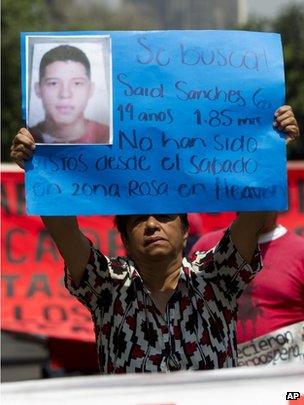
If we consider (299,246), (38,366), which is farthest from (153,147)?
(38,366)

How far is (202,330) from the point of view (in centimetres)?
375

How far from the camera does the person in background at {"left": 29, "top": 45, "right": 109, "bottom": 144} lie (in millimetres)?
3754

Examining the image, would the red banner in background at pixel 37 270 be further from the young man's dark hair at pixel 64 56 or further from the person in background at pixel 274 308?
the young man's dark hair at pixel 64 56

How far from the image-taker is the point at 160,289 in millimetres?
3820

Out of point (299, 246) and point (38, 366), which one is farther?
point (38, 366)

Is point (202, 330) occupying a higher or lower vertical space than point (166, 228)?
lower

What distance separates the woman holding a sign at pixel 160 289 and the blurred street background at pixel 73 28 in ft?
15.8

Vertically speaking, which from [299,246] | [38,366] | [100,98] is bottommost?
[38,366]

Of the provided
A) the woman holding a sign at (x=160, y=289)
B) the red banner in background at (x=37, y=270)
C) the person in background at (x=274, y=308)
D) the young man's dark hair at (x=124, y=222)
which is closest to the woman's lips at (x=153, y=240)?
the woman holding a sign at (x=160, y=289)

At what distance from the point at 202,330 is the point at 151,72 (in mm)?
768

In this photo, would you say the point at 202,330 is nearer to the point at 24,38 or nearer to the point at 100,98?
the point at 100,98

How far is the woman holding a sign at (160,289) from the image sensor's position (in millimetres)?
3727

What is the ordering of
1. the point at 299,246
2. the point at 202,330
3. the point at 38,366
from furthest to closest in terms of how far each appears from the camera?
the point at 38,366 < the point at 299,246 < the point at 202,330

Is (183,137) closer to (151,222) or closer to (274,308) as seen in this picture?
(151,222)
